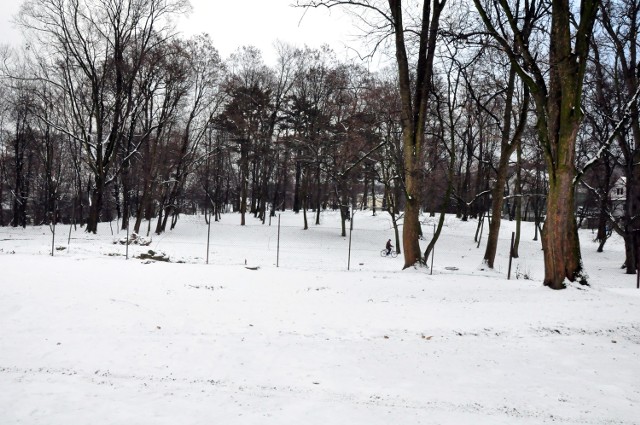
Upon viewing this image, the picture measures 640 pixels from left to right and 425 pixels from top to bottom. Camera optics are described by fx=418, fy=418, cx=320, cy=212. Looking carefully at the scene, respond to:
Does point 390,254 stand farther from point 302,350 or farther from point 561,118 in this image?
point 302,350

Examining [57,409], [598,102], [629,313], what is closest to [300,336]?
[57,409]

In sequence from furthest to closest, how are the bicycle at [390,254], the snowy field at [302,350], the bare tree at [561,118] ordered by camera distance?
1. the bicycle at [390,254]
2. the bare tree at [561,118]
3. the snowy field at [302,350]

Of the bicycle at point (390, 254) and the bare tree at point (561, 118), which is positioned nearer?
the bare tree at point (561, 118)

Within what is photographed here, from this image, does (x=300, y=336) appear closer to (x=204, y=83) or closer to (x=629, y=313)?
(x=629, y=313)

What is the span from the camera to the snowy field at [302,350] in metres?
4.00

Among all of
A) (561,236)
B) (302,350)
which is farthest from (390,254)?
(302,350)

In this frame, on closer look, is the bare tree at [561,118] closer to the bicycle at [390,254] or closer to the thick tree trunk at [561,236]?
the thick tree trunk at [561,236]

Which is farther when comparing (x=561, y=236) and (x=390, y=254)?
(x=390, y=254)

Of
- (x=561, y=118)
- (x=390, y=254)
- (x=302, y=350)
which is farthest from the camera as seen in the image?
(x=390, y=254)

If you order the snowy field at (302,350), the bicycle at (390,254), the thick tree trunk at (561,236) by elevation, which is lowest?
the bicycle at (390,254)

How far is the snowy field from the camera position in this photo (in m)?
4.00

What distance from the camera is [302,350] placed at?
559 cm

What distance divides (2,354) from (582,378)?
693cm

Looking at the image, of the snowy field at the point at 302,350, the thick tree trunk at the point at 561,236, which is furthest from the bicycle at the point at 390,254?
the thick tree trunk at the point at 561,236
